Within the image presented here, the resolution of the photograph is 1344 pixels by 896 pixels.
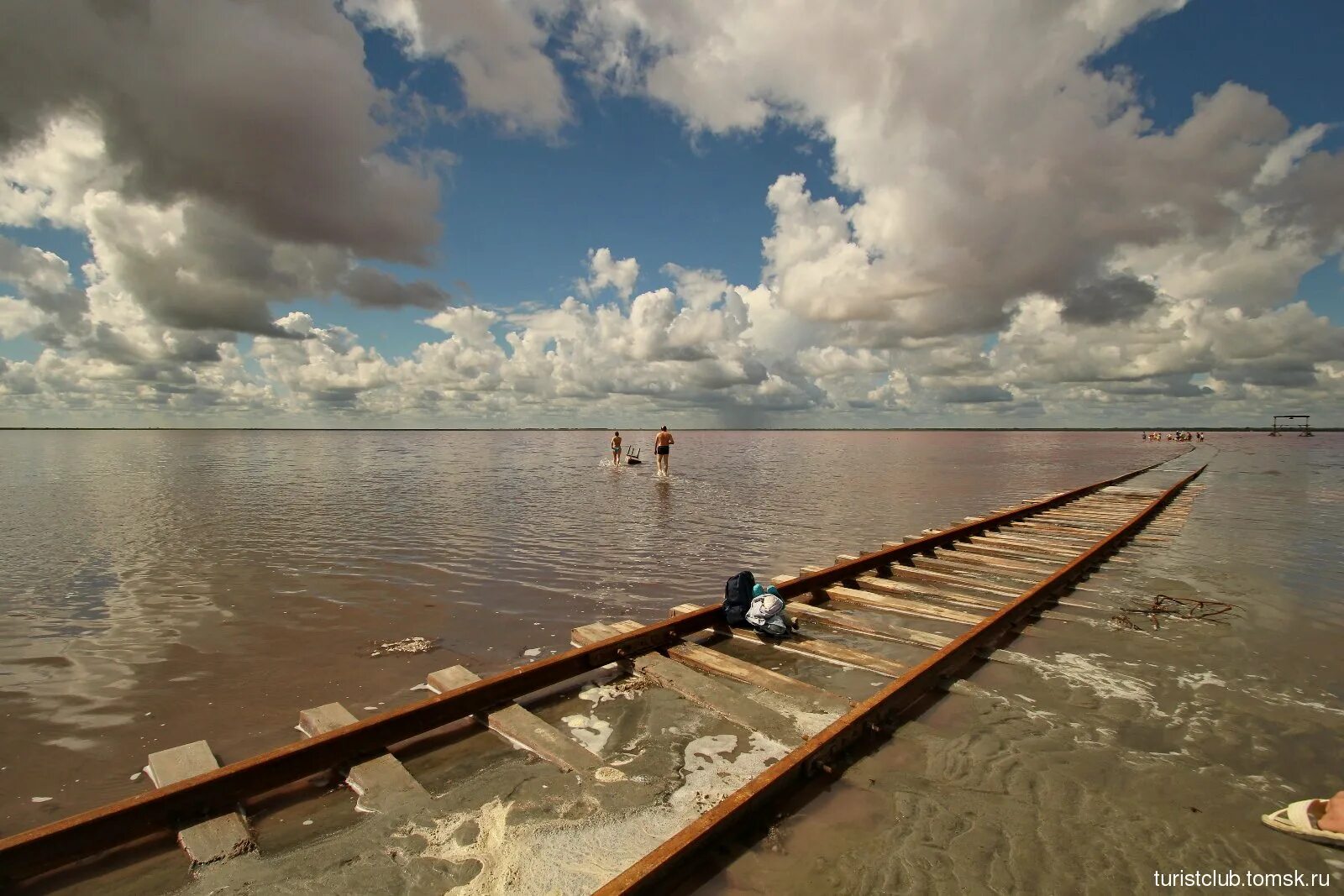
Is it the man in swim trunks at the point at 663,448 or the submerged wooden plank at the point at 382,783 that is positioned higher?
the man in swim trunks at the point at 663,448

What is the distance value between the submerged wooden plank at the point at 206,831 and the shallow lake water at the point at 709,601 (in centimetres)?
108

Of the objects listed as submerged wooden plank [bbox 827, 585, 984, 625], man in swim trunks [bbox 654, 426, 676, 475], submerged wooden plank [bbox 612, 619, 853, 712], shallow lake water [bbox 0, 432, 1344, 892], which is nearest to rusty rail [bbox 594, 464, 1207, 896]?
shallow lake water [bbox 0, 432, 1344, 892]

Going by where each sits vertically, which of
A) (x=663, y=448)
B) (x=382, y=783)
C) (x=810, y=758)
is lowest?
(x=382, y=783)

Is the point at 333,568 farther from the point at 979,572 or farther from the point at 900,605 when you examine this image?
the point at 979,572

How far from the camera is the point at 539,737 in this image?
13.7 feet

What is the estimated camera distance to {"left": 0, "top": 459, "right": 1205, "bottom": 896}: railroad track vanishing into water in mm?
Answer: 3072

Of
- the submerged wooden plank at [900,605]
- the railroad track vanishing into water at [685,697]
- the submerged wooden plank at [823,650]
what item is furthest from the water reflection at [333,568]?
the submerged wooden plank at [900,605]

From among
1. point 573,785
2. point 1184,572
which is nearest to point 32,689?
point 573,785

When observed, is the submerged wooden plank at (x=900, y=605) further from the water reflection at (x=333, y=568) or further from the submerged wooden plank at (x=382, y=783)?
the submerged wooden plank at (x=382, y=783)

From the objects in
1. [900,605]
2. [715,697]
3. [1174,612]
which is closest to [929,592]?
[900,605]

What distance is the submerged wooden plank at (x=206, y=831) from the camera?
121 inches

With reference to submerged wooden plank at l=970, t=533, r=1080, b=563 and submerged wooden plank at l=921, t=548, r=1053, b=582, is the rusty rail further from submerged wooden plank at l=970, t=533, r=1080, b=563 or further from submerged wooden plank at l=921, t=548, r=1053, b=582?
submerged wooden plank at l=970, t=533, r=1080, b=563

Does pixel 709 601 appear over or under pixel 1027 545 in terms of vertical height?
under

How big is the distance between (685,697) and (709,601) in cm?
398
